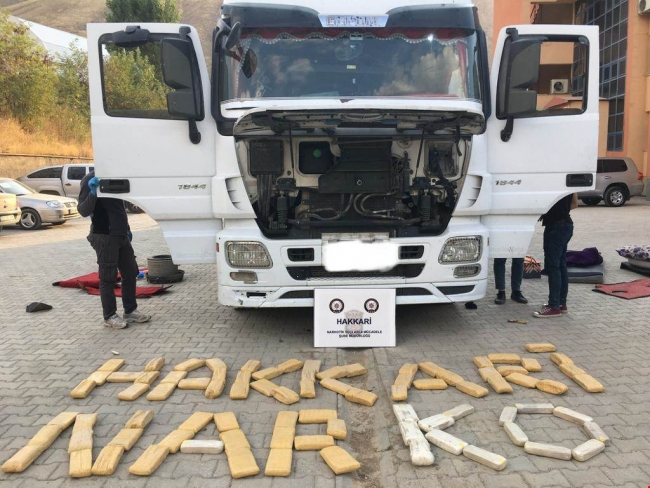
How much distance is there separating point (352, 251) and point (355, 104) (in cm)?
138

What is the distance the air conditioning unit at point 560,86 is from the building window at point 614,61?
37 centimetres

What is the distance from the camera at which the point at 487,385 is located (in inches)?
168

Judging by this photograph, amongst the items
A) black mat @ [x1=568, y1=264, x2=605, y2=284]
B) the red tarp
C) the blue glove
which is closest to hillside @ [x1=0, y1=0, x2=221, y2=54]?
the red tarp

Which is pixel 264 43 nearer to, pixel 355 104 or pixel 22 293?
pixel 355 104

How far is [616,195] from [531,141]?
17463mm

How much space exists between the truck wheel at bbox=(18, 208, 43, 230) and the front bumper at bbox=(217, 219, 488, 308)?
1376cm

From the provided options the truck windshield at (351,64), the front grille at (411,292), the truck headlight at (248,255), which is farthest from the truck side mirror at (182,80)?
the front grille at (411,292)

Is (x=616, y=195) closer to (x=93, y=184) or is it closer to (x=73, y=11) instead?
(x=93, y=184)

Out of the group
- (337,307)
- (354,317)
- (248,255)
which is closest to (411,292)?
(354,317)

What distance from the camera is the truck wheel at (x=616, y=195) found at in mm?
20266

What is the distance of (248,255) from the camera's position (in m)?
4.99

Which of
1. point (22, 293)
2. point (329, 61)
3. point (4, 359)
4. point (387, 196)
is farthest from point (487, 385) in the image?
point (22, 293)

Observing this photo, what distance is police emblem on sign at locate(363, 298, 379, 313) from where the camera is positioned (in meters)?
5.00

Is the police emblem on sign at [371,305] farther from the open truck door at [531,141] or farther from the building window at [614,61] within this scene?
the building window at [614,61]
